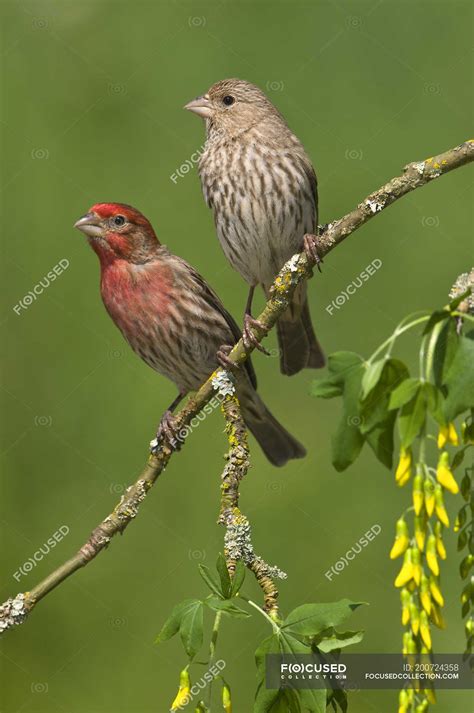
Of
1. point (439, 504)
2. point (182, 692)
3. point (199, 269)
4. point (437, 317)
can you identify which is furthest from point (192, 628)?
point (199, 269)

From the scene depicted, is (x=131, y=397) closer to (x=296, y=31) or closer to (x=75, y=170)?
(x=75, y=170)

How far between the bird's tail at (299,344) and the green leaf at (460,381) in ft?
12.0

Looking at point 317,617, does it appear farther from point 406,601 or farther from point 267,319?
point 267,319

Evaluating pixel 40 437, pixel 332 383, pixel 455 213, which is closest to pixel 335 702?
pixel 332 383

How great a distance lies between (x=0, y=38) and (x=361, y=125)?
3.18 metres

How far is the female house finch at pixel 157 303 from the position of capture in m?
5.36

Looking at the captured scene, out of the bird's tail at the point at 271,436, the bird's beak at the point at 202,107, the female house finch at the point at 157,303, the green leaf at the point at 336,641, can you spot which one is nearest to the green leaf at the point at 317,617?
the green leaf at the point at 336,641

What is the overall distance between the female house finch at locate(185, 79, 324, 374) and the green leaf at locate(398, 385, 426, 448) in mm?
3256

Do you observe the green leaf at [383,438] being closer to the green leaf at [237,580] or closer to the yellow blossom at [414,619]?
the yellow blossom at [414,619]

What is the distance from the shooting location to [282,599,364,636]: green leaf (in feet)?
9.25

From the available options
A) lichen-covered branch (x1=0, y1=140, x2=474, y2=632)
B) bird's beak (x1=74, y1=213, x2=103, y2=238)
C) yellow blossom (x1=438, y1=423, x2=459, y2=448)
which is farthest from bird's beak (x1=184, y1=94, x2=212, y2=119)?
yellow blossom (x1=438, y1=423, x2=459, y2=448)

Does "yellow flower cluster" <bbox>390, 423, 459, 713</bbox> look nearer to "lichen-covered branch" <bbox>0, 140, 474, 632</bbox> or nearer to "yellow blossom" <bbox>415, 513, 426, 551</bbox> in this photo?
"yellow blossom" <bbox>415, 513, 426, 551</bbox>

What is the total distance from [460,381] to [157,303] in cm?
348

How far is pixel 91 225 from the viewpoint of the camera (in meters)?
5.24
